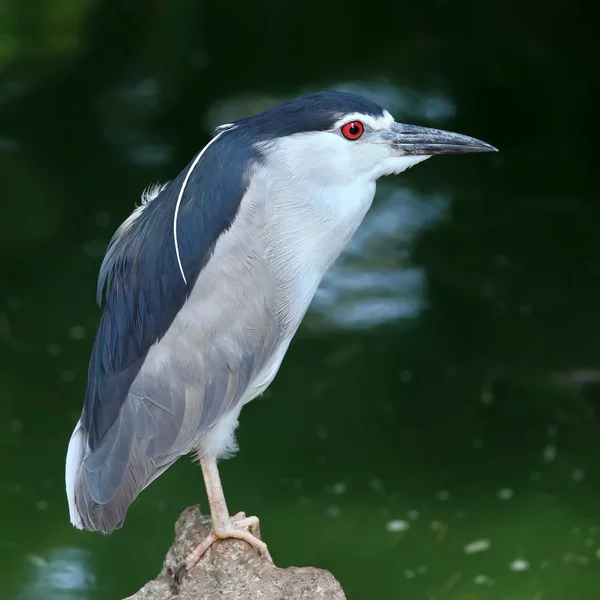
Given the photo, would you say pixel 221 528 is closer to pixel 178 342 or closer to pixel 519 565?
pixel 178 342

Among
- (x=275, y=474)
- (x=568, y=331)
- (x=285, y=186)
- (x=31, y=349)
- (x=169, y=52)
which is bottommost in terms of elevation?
(x=285, y=186)

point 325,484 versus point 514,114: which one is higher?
point 514,114

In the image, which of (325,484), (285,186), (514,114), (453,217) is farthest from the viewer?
(514,114)

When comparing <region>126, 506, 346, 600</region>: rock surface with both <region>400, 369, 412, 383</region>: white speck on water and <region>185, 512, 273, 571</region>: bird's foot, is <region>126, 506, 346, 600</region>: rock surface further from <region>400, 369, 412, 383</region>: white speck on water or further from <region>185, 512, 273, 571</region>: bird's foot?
<region>400, 369, 412, 383</region>: white speck on water

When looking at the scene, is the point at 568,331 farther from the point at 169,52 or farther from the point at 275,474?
the point at 169,52

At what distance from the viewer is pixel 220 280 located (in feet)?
8.47

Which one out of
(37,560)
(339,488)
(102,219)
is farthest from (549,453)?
(102,219)

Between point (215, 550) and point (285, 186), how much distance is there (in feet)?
2.73

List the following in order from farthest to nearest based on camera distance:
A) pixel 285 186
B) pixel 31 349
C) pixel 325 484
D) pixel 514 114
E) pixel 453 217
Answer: pixel 514 114 → pixel 453 217 → pixel 31 349 → pixel 325 484 → pixel 285 186

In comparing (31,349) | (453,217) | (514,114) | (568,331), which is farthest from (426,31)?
(31,349)

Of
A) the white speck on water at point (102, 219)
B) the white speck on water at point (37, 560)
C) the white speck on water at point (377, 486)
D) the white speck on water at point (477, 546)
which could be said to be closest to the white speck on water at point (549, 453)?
the white speck on water at point (477, 546)

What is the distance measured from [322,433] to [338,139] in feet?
6.57

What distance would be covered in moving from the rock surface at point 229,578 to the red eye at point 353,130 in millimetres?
941

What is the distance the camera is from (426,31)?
6020 millimetres
